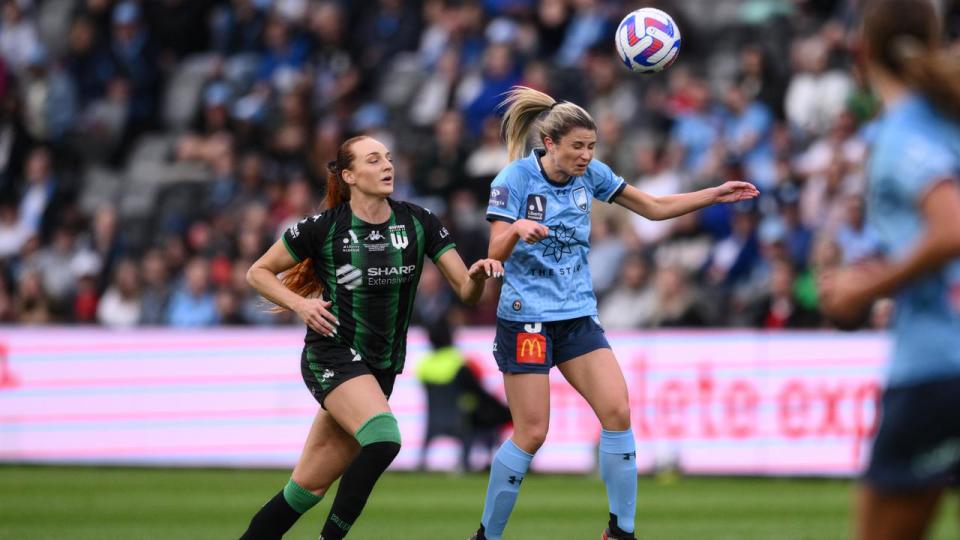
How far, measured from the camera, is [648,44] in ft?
28.7

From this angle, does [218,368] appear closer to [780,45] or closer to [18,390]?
[18,390]

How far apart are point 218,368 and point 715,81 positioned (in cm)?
729

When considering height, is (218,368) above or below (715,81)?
below

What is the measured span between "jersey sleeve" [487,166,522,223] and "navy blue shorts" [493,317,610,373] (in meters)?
0.61

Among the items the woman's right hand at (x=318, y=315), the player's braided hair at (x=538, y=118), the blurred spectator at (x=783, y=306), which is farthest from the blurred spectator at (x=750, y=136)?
the woman's right hand at (x=318, y=315)

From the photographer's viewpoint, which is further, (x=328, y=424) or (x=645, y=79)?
(x=645, y=79)

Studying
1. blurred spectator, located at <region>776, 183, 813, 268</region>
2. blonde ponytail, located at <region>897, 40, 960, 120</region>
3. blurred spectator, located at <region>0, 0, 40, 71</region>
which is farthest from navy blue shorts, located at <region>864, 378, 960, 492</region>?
blurred spectator, located at <region>0, 0, 40, 71</region>

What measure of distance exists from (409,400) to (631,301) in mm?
2677

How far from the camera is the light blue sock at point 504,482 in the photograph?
828cm

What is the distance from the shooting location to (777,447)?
15.4 metres

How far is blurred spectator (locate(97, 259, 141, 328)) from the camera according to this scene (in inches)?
745

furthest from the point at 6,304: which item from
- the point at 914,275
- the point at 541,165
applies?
the point at 914,275

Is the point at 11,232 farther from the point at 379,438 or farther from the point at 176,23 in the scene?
the point at 379,438

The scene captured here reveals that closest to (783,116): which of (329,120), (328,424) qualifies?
(329,120)
